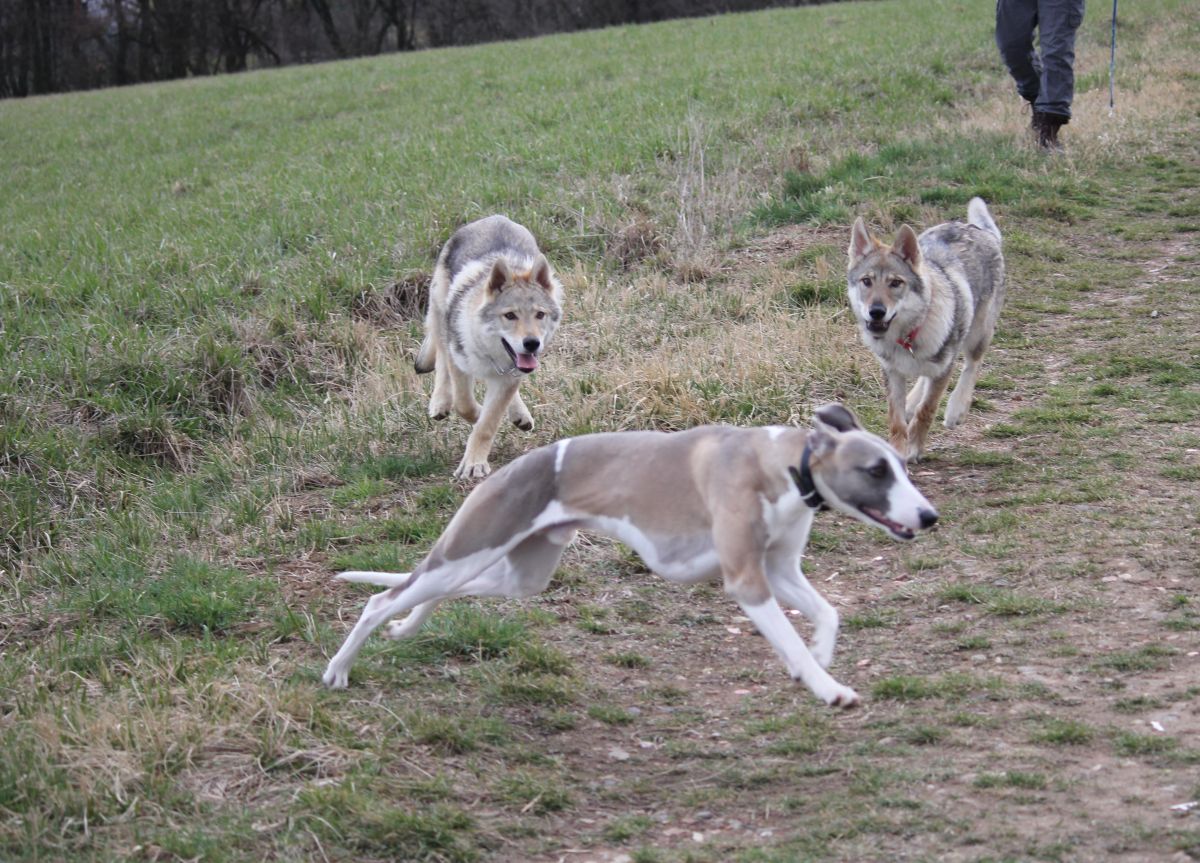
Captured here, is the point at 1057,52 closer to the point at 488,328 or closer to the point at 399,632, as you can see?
the point at 488,328

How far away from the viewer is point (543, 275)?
8.30 m

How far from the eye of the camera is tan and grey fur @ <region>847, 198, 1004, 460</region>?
7.61 metres

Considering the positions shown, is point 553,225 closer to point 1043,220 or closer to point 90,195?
point 1043,220

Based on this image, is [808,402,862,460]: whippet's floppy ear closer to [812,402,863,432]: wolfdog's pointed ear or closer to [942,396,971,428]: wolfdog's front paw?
[812,402,863,432]: wolfdog's pointed ear

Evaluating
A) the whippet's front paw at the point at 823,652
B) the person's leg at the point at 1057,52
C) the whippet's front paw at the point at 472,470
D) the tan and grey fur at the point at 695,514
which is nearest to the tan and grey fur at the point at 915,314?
the whippet's front paw at the point at 472,470

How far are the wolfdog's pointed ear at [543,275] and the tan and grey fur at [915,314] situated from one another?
6.42 feet

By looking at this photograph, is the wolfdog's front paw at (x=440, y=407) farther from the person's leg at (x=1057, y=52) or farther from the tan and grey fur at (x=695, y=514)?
the person's leg at (x=1057, y=52)

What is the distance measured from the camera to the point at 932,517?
13.7 ft

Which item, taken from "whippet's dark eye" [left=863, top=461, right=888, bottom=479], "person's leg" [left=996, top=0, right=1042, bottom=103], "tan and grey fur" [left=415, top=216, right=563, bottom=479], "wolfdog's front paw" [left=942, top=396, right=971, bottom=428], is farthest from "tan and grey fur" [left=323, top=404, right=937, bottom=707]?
"person's leg" [left=996, top=0, right=1042, bottom=103]

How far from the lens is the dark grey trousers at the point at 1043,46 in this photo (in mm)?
13766

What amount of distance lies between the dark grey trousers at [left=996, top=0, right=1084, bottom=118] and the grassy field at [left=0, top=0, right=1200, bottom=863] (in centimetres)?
66

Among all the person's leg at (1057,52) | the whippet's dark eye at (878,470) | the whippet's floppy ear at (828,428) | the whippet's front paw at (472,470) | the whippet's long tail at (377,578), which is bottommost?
the whippet's front paw at (472,470)

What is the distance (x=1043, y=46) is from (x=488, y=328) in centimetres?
910

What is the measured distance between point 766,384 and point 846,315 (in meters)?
2.02
